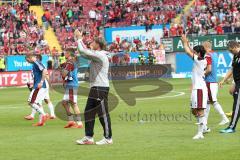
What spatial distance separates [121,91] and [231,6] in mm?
23466

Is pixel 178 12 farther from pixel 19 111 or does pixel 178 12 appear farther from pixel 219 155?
pixel 219 155

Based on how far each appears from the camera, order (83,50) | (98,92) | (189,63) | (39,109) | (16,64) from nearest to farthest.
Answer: (83,50), (98,92), (39,109), (16,64), (189,63)

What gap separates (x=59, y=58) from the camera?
153 ft

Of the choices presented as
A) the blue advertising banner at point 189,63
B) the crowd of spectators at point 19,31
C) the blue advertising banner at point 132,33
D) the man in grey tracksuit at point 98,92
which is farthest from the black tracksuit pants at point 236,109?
the blue advertising banner at point 132,33

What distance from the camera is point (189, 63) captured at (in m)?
48.8

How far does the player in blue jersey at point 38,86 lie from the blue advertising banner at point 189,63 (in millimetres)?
28842

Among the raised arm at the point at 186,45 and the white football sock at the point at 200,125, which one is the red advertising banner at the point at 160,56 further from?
the raised arm at the point at 186,45

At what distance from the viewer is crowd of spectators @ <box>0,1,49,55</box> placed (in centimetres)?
4934

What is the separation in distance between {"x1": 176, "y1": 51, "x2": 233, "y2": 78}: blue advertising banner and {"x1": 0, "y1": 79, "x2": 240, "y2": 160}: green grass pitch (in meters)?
23.9

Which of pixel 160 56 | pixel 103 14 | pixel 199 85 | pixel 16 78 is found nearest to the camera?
pixel 199 85

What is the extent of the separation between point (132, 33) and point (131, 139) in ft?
134

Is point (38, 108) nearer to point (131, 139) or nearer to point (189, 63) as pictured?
point (131, 139)

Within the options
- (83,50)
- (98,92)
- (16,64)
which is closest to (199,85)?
(98,92)

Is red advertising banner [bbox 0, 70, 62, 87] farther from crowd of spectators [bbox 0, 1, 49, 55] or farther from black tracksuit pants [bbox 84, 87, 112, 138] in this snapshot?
black tracksuit pants [bbox 84, 87, 112, 138]
